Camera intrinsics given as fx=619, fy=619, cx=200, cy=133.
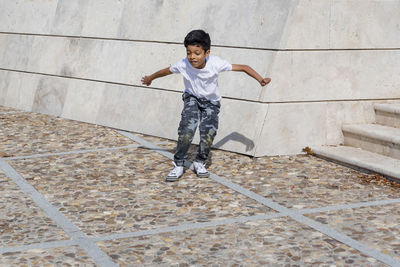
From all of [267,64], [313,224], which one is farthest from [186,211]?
[267,64]

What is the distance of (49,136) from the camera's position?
8.32m

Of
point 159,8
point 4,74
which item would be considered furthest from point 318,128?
point 4,74

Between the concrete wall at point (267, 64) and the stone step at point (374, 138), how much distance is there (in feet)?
0.54

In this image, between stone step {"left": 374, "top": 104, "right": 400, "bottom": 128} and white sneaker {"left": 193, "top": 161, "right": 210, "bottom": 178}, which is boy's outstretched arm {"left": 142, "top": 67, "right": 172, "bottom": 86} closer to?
white sneaker {"left": 193, "top": 161, "right": 210, "bottom": 178}

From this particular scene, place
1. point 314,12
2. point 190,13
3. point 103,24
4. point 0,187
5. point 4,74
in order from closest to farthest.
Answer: point 0,187
point 314,12
point 190,13
point 103,24
point 4,74

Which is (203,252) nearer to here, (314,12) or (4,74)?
(314,12)

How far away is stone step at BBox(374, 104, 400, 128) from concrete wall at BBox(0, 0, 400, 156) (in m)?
0.10

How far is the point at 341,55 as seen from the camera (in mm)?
7387

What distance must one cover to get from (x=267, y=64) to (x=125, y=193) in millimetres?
2481

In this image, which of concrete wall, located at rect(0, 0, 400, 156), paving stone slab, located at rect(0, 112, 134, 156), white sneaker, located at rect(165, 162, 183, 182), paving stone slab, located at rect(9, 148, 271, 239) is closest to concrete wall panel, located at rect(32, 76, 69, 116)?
paving stone slab, located at rect(0, 112, 134, 156)

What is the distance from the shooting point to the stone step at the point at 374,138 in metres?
6.63

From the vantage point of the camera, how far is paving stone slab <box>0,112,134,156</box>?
762cm

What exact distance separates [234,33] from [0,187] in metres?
3.42

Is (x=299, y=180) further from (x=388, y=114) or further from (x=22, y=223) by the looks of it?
(x=22, y=223)
